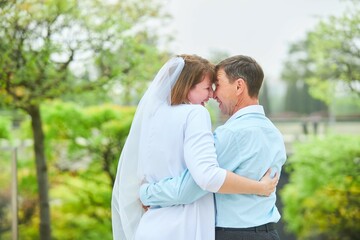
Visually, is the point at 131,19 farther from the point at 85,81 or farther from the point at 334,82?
the point at 334,82

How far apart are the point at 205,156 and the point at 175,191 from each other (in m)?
0.19

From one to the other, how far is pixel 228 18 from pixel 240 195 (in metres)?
10.9

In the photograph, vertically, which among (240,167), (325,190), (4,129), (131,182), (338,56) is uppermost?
(338,56)

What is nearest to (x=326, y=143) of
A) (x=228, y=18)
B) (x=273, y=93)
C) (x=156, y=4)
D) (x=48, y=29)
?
(x=156, y=4)

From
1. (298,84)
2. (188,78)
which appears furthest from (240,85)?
(298,84)

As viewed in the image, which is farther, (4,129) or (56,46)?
(4,129)

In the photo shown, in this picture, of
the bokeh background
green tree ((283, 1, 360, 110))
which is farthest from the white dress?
green tree ((283, 1, 360, 110))

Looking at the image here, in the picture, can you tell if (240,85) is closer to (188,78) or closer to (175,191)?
(188,78)

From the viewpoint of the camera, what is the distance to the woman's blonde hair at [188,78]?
2.10 metres

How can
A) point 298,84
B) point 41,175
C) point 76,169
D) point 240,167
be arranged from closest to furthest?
1. point 240,167
2. point 41,175
3. point 76,169
4. point 298,84

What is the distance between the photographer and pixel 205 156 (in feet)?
6.27

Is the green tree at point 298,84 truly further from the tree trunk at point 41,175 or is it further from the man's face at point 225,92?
the man's face at point 225,92

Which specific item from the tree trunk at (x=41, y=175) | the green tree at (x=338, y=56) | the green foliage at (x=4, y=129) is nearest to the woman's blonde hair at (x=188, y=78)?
the tree trunk at (x=41, y=175)

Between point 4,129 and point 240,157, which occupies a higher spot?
point 240,157
